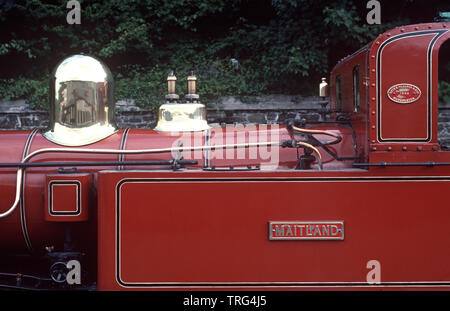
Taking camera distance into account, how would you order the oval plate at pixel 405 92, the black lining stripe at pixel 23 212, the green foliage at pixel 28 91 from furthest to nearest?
the green foliage at pixel 28 91 → the black lining stripe at pixel 23 212 → the oval plate at pixel 405 92

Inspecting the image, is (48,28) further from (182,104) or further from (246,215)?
(246,215)

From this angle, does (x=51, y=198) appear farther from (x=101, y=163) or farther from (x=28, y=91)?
(x=28, y=91)

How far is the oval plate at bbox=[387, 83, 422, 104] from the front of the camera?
2.58 meters

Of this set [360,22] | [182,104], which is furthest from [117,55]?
[182,104]

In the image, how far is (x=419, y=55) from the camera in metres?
2.56

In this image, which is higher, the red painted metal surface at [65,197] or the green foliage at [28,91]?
the green foliage at [28,91]

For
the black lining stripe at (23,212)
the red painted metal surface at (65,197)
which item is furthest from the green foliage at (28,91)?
the red painted metal surface at (65,197)

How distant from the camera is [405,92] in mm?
2584

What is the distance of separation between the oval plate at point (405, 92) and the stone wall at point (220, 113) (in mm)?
5762

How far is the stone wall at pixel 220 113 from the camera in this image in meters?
8.48

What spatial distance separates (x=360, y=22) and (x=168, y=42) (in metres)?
4.36

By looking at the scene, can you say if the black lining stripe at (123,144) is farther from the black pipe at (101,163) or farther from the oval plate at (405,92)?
the oval plate at (405,92)

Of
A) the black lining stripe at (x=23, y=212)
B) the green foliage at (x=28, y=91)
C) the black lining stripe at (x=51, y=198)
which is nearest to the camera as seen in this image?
the black lining stripe at (x=51, y=198)

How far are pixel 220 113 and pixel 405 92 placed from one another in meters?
6.17
